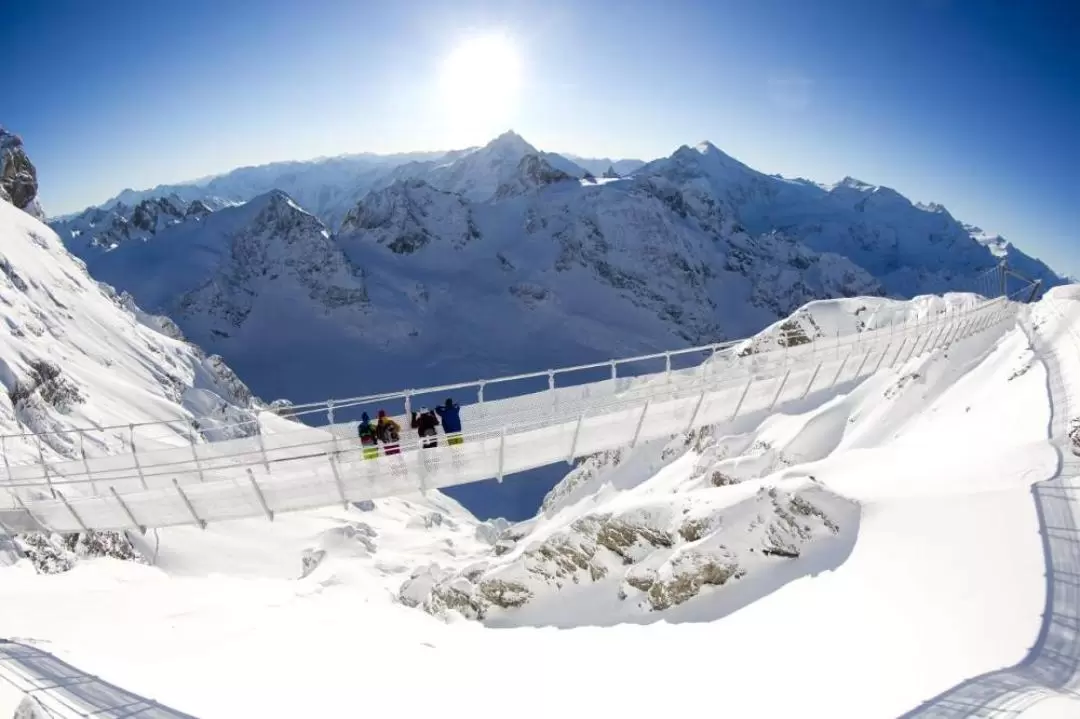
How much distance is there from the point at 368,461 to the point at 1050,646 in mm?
12457

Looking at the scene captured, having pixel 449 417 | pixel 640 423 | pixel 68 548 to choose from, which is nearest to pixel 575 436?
pixel 640 423

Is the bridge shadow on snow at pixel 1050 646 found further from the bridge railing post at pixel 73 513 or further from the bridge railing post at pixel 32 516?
the bridge railing post at pixel 32 516

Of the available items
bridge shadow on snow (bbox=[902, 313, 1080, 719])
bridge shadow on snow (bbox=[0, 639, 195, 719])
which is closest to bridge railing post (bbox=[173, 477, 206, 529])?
bridge shadow on snow (bbox=[0, 639, 195, 719])

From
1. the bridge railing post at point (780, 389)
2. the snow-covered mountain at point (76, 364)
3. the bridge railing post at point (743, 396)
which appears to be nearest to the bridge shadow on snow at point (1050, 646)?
the bridge railing post at point (743, 396)

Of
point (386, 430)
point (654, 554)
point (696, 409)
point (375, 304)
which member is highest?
point (375, 304)

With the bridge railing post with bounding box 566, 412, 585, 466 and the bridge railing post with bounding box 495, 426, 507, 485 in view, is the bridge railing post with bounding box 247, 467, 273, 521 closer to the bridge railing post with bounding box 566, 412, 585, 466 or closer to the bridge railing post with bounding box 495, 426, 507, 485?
the bridge railing post with bounding box 495, 426, 507, 485

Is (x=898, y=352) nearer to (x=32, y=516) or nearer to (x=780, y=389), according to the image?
(x=780, y=389)

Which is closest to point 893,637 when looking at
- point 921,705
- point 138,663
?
point 921,705

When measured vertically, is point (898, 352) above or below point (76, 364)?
below

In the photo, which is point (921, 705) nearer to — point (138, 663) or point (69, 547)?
point (138, 663)

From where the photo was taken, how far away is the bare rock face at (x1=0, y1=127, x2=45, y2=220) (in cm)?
9481

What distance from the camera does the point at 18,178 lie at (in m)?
96.3

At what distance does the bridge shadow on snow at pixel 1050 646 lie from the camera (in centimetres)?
938

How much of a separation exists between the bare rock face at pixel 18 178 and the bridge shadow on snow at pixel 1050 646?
11671 centimetres
